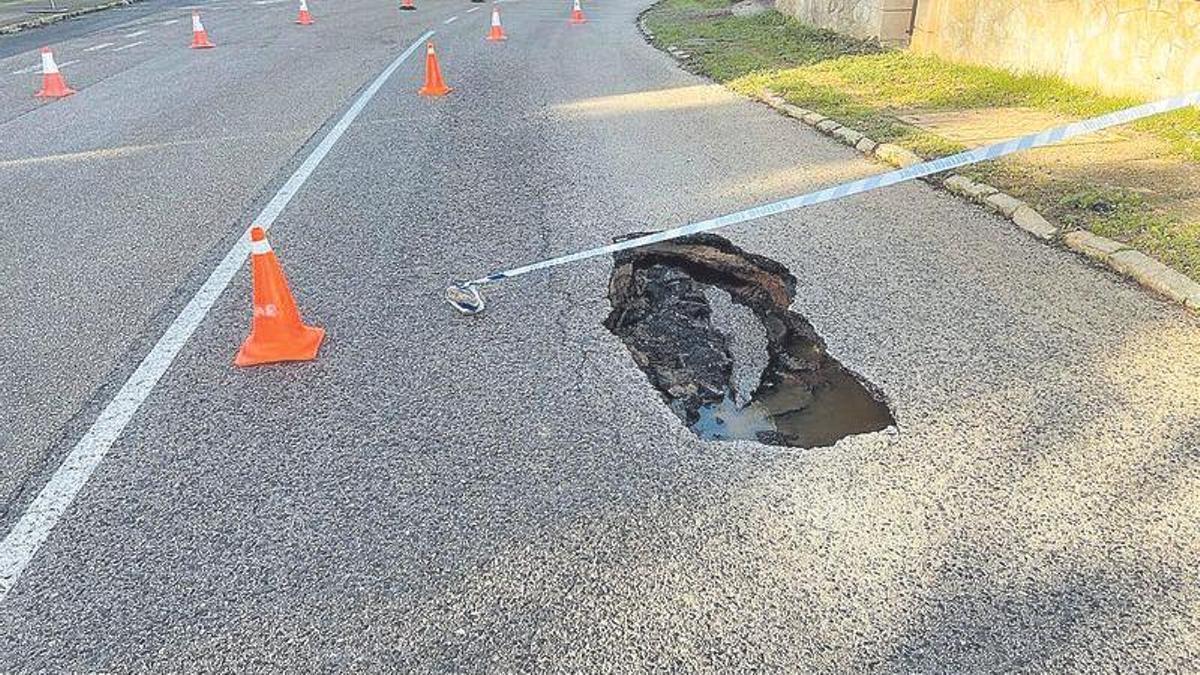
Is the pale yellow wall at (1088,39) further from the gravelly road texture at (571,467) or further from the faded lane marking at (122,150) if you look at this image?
the faded lane marking at (122,150)

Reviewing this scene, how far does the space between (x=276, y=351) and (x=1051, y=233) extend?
457cm

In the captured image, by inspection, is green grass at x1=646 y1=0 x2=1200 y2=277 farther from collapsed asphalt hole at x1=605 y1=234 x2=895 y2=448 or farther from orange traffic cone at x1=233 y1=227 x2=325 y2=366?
orange traffic cone at x1=233 y1=227 x2=325 y2=366

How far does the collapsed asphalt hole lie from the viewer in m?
3.75

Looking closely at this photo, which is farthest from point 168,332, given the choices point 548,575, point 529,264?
point 548,575

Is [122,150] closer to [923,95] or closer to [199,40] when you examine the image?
[923,95]

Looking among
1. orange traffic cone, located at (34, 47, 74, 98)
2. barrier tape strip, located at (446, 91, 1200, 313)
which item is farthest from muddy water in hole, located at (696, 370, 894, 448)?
orange traffic cone, located at (34, 47, 74, 98)

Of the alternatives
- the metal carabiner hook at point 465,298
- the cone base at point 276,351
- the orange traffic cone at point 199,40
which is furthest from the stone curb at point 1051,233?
the orange traffic cone at point 199,40

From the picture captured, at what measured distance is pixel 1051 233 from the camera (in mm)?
5461

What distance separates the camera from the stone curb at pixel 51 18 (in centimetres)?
1861

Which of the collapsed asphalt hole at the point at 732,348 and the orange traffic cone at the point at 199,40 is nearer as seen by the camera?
the collapsed asphalt hole at the point at 732,348

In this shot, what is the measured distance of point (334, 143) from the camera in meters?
8.40

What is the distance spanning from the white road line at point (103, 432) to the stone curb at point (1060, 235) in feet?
16.1

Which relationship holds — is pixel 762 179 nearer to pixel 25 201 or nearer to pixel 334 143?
→ pixel 334 143

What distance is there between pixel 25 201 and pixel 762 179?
5.74 m
